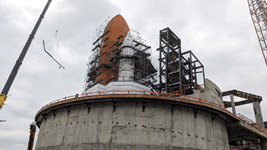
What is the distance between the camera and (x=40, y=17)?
34.7 meters

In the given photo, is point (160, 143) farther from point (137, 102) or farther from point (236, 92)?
point (236, 92)

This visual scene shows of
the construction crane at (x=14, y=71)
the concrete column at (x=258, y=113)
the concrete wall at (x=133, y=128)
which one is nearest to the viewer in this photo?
the concrete wall at (x=133, y=128)

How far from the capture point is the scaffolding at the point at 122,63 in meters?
35.8


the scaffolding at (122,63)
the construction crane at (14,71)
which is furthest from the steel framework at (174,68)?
the construction crane at (14,71)

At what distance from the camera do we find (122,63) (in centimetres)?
3603

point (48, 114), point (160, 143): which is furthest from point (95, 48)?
point (160, 143)

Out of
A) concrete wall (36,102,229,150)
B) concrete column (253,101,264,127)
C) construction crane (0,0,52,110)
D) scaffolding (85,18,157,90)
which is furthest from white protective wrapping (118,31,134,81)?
concrete column (253,101,264,127)

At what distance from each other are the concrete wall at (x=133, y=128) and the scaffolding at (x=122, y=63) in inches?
556

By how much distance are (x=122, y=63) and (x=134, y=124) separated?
61.0 ft

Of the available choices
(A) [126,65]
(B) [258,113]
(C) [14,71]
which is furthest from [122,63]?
(B) [258,113]

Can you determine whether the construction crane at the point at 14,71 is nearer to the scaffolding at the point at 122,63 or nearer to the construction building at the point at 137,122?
the construction building at the point at 137,122

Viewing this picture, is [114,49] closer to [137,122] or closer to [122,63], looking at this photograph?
[122,63]

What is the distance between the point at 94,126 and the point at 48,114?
787 cm

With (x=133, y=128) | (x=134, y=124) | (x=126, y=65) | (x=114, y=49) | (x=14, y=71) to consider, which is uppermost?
(x=114, y=49)
